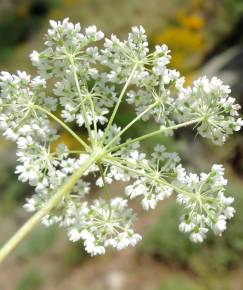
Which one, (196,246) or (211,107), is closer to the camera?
(211,107)

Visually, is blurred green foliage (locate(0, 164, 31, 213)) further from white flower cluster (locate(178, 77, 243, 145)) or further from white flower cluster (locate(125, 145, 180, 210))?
white flower cluster (locate(178, 77, 243, 145))

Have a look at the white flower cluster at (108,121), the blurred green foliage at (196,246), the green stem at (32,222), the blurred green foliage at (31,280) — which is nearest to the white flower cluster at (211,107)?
the white flower cluster at (108,121)

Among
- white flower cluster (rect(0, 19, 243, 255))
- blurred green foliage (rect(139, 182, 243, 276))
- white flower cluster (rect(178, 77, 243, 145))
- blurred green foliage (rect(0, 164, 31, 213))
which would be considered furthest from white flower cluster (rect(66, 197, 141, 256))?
blurred green foliage (rect(0, 164, 31, 213))

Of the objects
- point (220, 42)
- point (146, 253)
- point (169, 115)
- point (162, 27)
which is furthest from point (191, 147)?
point (169, 115)

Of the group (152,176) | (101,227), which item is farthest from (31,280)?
(152,176)

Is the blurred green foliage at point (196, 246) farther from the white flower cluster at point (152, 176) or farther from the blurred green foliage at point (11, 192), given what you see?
the white flower cluster at point (152, 176)

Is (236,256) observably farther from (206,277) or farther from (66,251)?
(66,251)

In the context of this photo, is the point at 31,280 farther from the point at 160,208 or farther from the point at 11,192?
the point at 11,192
